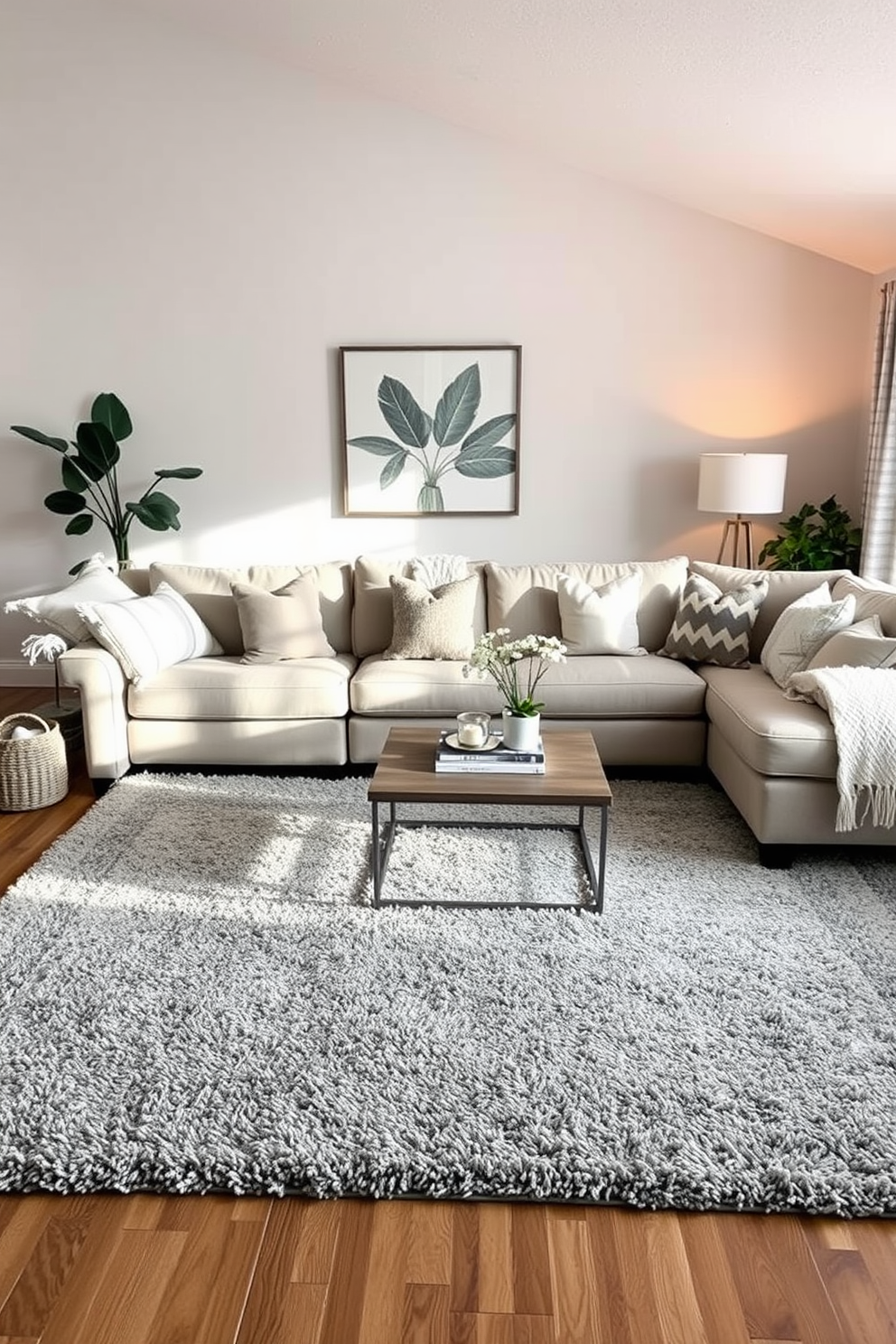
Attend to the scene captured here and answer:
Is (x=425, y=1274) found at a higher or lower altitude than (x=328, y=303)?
lower

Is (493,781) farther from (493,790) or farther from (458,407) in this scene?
(458,407)

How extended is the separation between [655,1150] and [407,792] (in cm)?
122

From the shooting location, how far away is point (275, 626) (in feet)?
13.6

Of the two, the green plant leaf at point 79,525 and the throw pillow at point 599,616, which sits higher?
the green plant leaf at point 79,525

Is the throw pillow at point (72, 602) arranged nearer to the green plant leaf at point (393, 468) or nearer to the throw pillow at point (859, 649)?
the green plant leaf at point (393, 468)

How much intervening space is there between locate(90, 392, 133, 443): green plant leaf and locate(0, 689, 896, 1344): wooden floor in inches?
159

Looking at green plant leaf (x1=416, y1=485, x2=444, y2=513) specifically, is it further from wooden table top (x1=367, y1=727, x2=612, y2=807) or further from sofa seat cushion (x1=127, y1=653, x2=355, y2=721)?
wooden table top (x1=367, y1=727, x2=612, y2=807)

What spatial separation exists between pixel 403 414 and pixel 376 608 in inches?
53.2

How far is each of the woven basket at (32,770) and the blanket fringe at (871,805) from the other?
2.80 metres

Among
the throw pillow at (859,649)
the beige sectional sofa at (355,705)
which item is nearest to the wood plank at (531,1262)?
the beige sectional sofa at (355,705)

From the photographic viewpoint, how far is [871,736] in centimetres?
299

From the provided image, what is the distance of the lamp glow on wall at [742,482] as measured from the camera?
4695mm

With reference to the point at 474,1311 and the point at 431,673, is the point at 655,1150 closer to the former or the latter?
the point at 474,1311

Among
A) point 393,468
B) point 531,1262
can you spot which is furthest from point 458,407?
point 531,1262
